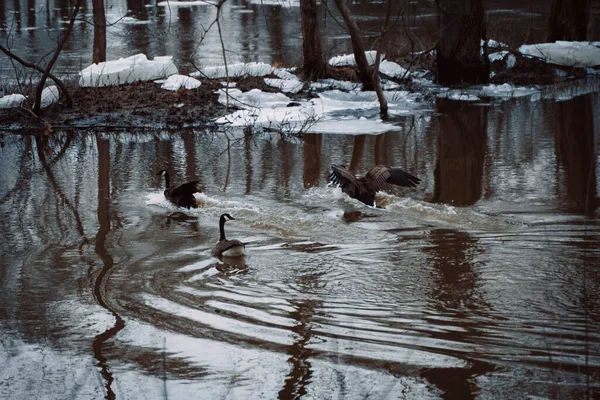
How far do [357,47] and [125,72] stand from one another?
515 centimetres

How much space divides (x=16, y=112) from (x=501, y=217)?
9973 millimetres

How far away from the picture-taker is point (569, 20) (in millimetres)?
21953

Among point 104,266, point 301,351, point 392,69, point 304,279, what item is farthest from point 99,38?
point 301,351

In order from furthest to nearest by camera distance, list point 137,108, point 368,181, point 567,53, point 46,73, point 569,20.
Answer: point 569,20 < point 567,53 < point 137,108 < point 46,73 < point 368,181

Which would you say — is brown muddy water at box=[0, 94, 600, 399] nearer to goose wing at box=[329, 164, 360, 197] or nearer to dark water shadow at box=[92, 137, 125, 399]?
dark water shadow at box=[92, 137, 125, 399]

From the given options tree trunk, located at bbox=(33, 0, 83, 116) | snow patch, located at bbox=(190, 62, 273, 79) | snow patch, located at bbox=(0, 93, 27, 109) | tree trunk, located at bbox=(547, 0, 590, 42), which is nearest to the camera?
tree trunk, located at bbox=(33, 0, 83, 116)

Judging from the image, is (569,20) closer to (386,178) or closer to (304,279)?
(386,178)

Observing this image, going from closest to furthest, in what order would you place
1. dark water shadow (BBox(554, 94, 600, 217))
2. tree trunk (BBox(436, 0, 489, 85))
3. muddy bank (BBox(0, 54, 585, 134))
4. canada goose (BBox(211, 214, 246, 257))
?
canada goose (BBox(211, 214, 246, 257)) → dark water shadow (BBox(554, 94, 600, 217)) → muddy bank (BBox(0, 54, 585, 134)) → tree trunk (BBox(436, 0, 489, 85))

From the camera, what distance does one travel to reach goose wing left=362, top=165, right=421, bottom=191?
10.2 meters

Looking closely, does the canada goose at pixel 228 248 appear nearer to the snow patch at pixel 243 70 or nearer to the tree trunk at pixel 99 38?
the snow patch at pixel 243 70

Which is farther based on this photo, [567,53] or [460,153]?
[567,53]

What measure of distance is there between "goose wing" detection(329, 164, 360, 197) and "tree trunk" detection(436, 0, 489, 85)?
8874 millimetres

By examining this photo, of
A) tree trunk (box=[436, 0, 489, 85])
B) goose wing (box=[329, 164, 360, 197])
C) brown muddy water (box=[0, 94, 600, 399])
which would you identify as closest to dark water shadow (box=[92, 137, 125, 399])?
brown muddy water (box=[0, 94, 600, 399])

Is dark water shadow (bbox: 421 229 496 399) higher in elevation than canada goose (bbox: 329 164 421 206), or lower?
lower
